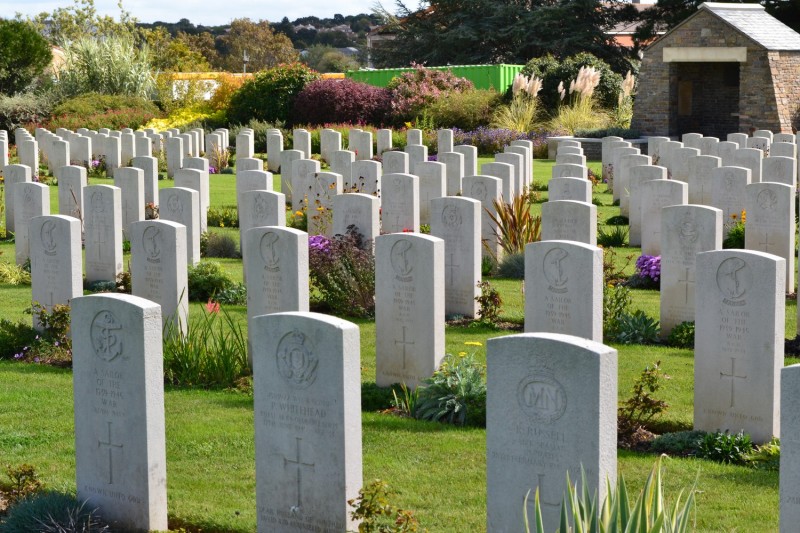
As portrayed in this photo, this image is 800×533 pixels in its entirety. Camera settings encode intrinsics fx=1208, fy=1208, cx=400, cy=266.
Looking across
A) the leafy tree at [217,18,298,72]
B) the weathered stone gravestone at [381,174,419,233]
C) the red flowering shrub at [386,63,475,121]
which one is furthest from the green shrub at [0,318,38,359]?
the leafy tree at [217,18,298,72]

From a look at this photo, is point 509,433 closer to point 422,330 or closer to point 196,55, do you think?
point 422,330

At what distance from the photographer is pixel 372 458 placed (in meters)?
7.38

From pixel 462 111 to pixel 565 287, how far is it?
2484 cm

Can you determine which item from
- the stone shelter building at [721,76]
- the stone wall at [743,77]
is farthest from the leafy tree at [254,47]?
the stone wall at [743,77]

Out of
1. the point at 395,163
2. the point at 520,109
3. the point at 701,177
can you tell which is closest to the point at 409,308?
the point at 701,177

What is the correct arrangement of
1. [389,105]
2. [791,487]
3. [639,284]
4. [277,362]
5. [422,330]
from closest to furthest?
[791,487] < [277,362] < [422,330] < [639,284] < [389,105]

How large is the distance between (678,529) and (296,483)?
2.18 meters

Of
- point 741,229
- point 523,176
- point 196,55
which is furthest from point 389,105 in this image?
point 196,55

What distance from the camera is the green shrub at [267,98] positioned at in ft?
115

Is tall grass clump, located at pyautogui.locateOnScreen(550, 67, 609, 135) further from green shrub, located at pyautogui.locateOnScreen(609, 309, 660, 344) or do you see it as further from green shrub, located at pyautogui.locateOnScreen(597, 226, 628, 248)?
green shrub, located at pyautogui.locateOnScreen(609, 309, 660, 344)

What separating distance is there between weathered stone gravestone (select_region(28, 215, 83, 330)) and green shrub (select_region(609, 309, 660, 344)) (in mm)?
4730

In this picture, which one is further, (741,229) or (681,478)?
(741,229)

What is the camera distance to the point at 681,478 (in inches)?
276

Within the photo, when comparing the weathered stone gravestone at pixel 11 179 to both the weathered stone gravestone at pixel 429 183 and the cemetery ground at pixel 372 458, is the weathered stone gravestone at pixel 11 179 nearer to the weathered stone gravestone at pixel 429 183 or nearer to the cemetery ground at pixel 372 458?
the weathered stone gravestone at pixel 429 183
